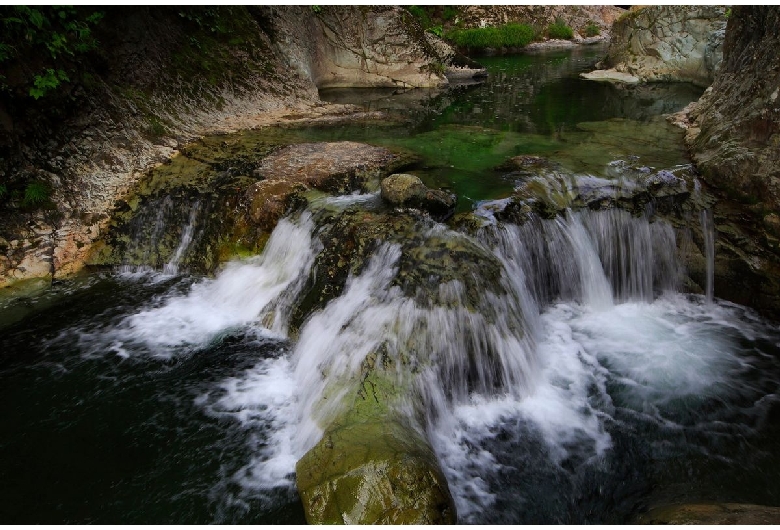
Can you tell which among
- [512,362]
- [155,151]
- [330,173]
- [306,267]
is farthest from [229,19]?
[512,362]

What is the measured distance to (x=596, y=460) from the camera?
409 centimetres

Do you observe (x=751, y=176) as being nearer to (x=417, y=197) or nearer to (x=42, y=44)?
(x=417, y=197)

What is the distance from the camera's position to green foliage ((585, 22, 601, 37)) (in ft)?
120

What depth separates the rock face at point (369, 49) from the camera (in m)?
16.0

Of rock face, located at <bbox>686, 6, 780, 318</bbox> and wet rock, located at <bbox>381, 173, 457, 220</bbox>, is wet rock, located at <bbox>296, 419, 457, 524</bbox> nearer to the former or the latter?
wet rock, located at <bbox>381, 173, 457, 220</bbox>

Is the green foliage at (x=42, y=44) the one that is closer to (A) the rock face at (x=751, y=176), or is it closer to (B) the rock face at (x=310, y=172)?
(B) the rock face at (x=310, y=172)

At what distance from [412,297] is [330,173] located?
312 centimetres

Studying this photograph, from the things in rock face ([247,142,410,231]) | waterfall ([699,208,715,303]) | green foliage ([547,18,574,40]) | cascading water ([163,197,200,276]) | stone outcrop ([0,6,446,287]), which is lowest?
waterfall ([699,208,715,303])

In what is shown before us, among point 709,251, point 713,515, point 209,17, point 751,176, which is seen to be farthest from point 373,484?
point 209,17

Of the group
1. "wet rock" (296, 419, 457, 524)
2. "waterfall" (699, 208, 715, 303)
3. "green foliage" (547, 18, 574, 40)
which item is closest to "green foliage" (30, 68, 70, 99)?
"wet rock" (296, 419, 457, 524)

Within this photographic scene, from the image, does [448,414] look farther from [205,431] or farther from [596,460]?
[205,431]

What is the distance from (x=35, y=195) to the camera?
21.7 ft

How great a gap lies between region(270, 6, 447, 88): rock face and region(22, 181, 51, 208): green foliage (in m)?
10.1

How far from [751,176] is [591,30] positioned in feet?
120
